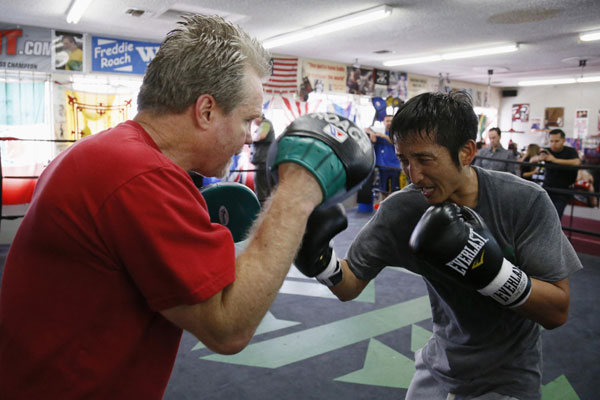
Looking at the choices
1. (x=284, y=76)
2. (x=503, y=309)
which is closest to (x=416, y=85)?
(x=284, y=76)

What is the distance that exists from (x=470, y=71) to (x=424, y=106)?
9.08 meters

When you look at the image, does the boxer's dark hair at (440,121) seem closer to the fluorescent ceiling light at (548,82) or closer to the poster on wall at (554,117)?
the fluorescent ceiling light at (548,82)

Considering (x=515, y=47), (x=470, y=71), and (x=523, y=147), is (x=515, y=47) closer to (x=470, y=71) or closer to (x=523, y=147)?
(x=470, y=71)

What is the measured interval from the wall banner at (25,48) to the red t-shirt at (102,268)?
19.4ft

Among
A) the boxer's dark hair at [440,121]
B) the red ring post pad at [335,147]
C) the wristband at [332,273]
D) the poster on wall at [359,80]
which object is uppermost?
the poster on wall at [359,80]

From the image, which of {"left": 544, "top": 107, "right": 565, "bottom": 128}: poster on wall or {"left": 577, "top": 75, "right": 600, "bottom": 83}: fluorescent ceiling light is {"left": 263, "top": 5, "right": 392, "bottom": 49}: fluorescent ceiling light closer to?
{"left": 577, "top": 75, "right": 600, "bottom": 83}: fluorescent ceiling light

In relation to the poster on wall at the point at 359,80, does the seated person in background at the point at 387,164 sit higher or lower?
lower

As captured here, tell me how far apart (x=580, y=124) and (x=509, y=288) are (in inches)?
476

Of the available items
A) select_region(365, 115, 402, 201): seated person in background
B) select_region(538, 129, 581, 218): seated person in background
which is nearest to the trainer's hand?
select_region(538, 129, 581, 218): seated person in background

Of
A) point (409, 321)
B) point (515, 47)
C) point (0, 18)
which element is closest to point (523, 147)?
point (515, 47)

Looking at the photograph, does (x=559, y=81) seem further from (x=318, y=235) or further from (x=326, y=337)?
(x=318, y=235)

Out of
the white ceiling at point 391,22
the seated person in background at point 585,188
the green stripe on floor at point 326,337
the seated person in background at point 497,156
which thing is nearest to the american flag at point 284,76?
the white ceiling at point 391,22

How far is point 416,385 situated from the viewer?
4.63 ft

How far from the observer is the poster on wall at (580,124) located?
35.7ft
